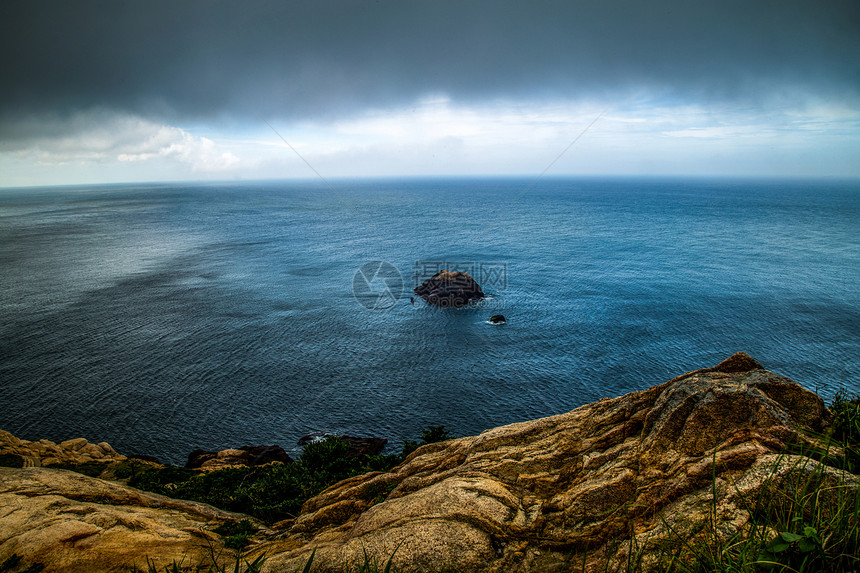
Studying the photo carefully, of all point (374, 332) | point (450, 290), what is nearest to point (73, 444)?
point (374, 332)

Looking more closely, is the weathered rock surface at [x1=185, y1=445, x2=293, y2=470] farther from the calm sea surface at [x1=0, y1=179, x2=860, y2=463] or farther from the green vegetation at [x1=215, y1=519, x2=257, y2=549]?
the green vegetation at [x1=215, y1=519, x2=257, y2=549]

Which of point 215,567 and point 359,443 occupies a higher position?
point 215,567

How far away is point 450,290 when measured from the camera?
79625 millimetres

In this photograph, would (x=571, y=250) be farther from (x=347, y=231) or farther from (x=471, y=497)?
(x=471, y=497)

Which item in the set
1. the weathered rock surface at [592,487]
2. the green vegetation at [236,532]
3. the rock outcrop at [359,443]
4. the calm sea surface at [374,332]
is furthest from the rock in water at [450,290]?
the weathered rock surface at [592,487]

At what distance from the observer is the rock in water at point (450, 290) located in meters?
78.1

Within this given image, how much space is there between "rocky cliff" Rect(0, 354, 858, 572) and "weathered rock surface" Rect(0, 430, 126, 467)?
32.1 feet

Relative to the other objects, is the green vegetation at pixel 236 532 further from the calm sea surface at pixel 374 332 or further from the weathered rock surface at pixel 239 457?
the calm sea surface at pixel 374 332

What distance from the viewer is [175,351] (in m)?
61.4

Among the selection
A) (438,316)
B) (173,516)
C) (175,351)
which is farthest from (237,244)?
(173,516)

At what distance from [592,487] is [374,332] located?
5871 centimetres

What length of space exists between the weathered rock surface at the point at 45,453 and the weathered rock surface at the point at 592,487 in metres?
20.2

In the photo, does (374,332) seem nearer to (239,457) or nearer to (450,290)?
(450,290)

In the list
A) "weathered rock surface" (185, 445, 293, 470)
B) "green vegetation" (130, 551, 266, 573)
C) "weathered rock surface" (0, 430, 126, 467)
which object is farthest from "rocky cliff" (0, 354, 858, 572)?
"weathered rock surface" (185, 445, 293, 470)
